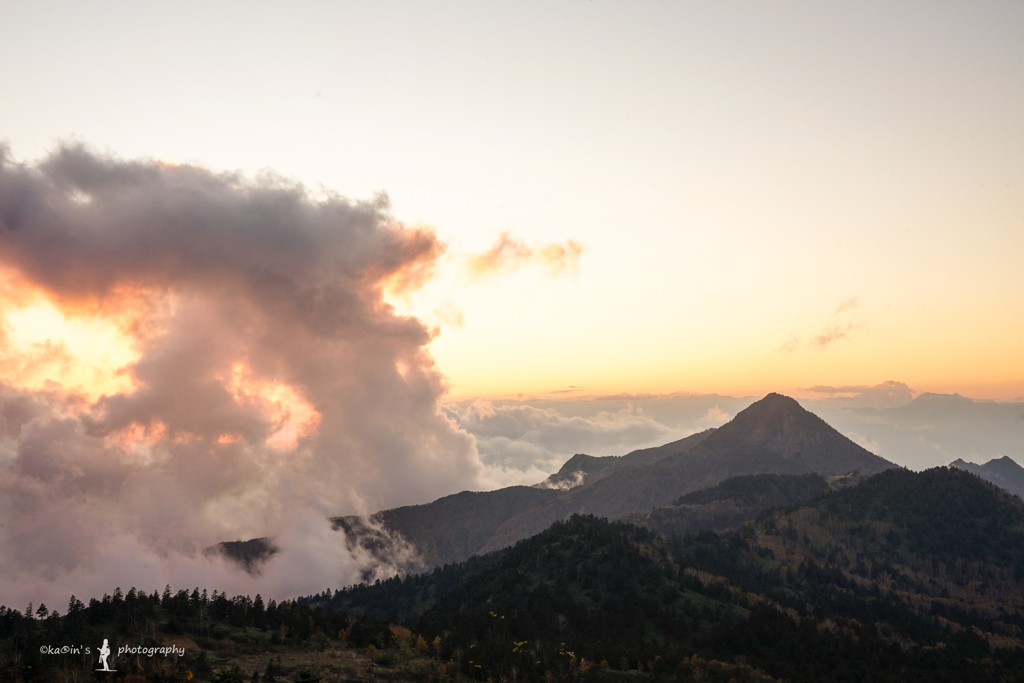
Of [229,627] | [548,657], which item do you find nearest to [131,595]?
[229,627]

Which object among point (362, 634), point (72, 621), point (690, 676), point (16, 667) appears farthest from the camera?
point (690, 676)

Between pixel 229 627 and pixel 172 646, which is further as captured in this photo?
pixel 229 627

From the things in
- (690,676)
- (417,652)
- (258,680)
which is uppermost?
(258,680)

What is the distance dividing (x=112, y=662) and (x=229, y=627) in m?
63.6

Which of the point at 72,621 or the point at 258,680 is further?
the point at 72,621

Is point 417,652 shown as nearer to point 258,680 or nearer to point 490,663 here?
point 490,663

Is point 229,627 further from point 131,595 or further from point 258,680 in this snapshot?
point 258,680

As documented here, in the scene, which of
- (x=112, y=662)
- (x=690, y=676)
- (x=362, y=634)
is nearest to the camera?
(x=112, y=662)

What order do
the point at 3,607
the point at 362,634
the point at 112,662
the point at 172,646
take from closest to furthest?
the point at 112,662
the point at 172,646
the point at 3,607
the point at 362,634

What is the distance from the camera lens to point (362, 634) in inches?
6924

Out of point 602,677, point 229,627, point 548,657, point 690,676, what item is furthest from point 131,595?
point 690,676

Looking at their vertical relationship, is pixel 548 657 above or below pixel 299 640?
below

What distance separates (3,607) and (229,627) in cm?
6212

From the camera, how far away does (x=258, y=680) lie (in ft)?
358
